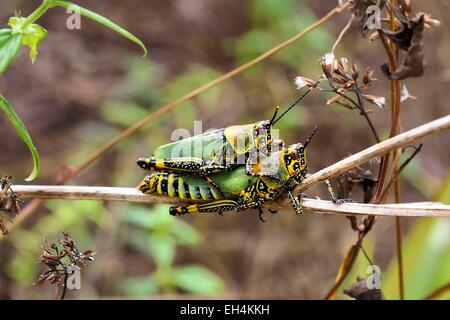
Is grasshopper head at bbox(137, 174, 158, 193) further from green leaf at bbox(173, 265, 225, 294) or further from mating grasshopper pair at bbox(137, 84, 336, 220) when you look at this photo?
green leaf at bbox(173, 265, 225, 294)

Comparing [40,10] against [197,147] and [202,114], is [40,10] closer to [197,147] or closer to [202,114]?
[197,147]

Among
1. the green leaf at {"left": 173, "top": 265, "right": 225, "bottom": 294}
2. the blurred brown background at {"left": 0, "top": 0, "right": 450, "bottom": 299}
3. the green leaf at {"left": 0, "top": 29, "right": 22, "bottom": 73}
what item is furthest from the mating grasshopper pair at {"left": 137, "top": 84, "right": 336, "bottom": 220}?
the blurred brown background at {"left": 0, "top": 0, "right": 450, "bottom": 299}

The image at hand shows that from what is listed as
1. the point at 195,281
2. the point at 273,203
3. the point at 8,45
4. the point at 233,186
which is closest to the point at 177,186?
the point at 233,186

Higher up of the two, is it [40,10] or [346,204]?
[40,10]

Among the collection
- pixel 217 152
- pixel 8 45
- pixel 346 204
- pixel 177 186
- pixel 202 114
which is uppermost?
pixel 202 114
